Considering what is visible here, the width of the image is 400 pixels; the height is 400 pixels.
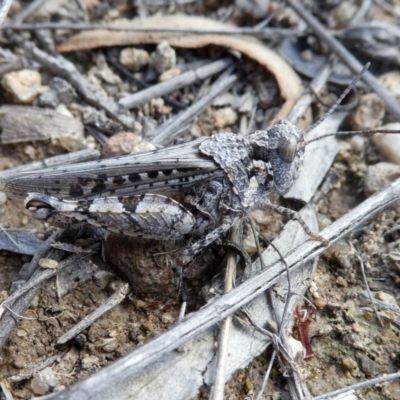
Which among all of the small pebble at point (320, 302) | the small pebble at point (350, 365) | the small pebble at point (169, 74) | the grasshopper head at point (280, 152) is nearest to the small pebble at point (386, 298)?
the small pebble at point (320, 302)

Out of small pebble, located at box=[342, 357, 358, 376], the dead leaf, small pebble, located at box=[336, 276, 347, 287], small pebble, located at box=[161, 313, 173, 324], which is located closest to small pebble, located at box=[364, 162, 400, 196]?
small pebble, located at box=[336, 276, 347, 287]

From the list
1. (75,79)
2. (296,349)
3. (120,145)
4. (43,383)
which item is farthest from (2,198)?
(296,349)

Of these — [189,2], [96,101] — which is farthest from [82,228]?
[189,2]

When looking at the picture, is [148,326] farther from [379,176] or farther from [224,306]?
[379,176]

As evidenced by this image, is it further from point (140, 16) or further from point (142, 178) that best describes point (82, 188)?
point (140, 16)

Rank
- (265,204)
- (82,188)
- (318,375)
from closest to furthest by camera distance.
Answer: (318,375) < (82,188) < (265,204)

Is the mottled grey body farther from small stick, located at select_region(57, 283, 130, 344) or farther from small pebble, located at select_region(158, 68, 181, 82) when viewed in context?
small pebble, located at select_region(158, 68, 181, 82)
